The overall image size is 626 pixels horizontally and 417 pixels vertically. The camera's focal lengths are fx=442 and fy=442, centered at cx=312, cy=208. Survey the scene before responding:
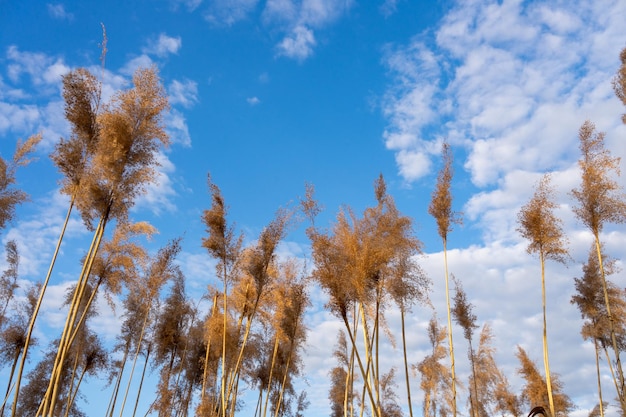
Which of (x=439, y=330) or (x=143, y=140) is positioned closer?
(x=143, y=140)

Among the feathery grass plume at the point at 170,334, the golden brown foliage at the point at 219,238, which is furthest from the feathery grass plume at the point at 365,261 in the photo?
the feathery grass plume at the point at 170,334

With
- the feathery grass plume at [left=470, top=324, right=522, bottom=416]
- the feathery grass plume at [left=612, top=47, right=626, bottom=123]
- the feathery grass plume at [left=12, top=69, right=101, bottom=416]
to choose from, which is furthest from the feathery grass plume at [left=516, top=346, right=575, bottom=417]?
the feathery grass plume at [left=12, top=69, right=101, bottom=416]

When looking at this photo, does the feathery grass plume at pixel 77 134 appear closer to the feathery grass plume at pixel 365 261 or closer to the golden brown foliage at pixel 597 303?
the feathery grass plume at pixel 365 261

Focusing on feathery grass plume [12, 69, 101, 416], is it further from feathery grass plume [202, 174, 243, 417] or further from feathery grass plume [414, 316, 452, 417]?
feathery grass plume [414, 316, 452, 417]

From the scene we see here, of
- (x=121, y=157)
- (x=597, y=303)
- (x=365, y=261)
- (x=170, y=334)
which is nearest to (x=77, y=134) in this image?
(x=121, y=157)

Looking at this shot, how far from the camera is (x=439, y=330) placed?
15750 millimetres

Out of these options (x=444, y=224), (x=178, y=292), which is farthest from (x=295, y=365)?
(x=444, y=224)

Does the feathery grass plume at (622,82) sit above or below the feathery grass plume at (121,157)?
above

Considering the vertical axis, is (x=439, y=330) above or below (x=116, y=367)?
above

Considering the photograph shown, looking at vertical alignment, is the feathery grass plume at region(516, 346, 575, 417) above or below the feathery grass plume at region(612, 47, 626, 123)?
below

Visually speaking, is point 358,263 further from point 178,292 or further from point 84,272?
point 178,292

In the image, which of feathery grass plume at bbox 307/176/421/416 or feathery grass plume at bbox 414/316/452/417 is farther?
feathery grass plume at bbox 414/316/452/417

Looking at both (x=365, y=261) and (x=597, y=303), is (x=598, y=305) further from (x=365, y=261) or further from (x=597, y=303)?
(x=365, y=261)

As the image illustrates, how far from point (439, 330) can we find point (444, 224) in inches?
301
